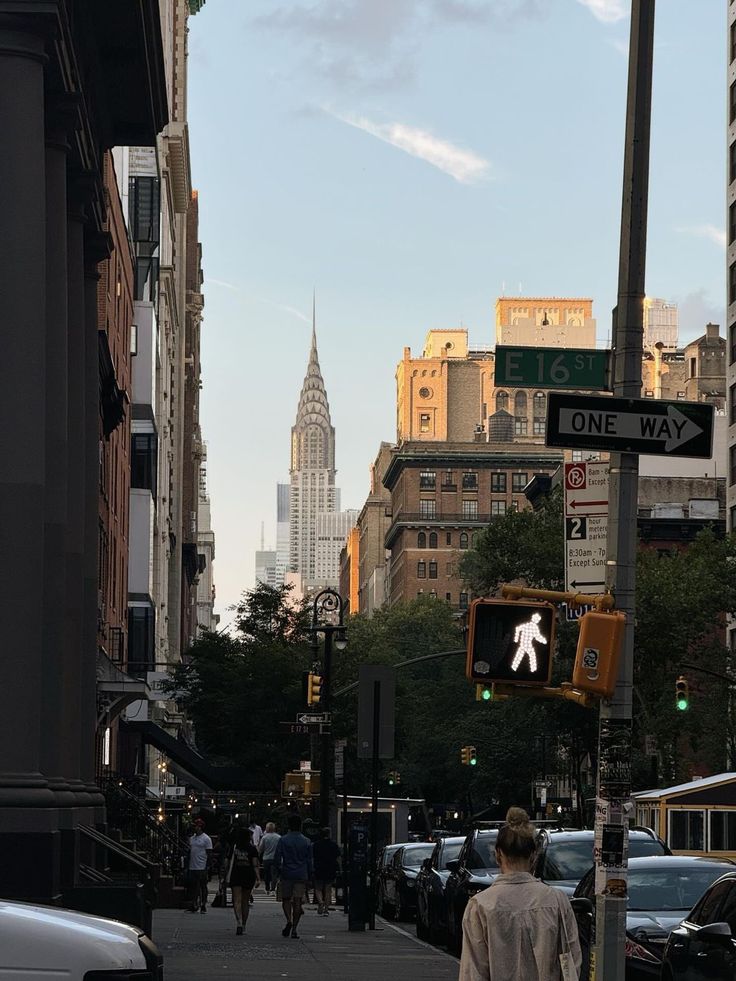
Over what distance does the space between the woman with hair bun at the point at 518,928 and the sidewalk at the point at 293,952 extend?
43.0 feet

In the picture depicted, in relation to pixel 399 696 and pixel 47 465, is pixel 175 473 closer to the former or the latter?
pixel 399 696

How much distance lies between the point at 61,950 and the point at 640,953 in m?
10.9

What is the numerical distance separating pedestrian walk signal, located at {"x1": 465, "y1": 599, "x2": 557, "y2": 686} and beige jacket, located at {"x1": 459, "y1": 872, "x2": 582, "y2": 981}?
3.41 meters

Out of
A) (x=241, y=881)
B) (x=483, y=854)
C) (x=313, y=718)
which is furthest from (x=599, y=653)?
(x=313, y=718)

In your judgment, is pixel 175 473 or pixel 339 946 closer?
pixel 339 946

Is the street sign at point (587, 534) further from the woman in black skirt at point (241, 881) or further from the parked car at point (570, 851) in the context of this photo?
the woman in black skirt at point (241, 881)

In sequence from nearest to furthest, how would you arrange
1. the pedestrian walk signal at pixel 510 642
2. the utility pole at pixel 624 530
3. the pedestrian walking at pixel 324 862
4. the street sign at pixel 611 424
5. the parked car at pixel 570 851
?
the utility pole at pixel 624 530, the pedestrian walk signal at pixel 510 642, the street sign at pixel 611 424, the parked car at pixel 570 851, the pedestrian walking at pixel 324 862

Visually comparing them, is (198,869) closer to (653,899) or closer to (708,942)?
(653,899)

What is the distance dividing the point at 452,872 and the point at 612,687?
16357 mm

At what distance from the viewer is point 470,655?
1305 cm

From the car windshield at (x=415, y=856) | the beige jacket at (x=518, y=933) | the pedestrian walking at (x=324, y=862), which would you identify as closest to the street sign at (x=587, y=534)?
the beige jacket at (x=518, y=933)

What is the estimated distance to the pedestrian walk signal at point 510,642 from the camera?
1316 cm

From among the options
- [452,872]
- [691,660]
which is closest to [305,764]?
[691,660]

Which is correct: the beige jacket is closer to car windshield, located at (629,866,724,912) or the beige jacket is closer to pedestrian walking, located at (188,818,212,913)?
car windshield, located at (629,866,724,912)
